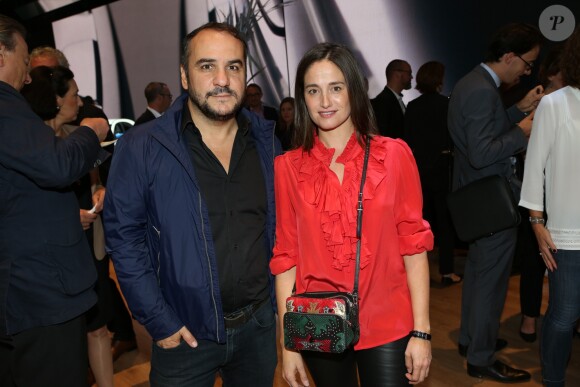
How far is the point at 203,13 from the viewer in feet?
25.6

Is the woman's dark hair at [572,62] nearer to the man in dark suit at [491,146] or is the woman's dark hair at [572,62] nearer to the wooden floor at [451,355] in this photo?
the man in dark suit at [491,146]

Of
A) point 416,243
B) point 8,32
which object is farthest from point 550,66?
point 8,32

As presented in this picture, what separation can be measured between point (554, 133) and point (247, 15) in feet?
18.5

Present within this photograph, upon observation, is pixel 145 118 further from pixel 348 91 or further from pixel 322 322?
pixel 322 322

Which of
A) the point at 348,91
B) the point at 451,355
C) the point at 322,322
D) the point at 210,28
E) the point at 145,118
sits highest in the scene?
the point at 210,28

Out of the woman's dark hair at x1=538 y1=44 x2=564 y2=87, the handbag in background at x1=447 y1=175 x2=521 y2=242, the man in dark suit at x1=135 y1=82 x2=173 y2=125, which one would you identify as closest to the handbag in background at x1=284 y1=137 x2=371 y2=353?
the handbag in background at x1=447 y1=175 x2=521 y2=242

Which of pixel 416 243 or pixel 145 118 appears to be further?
pixel 145 118

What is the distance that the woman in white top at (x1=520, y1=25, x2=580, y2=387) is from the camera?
2209mm

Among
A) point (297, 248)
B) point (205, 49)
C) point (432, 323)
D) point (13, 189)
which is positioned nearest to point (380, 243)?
point (297, 248)

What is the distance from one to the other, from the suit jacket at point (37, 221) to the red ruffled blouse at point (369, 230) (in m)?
0.81

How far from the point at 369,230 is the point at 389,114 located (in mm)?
3752

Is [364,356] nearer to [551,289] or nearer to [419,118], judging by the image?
[551,289]

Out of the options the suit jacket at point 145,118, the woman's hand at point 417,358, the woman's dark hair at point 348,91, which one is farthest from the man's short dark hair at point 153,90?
the woman's hand at point 417,358

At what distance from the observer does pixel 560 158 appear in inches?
88.0
